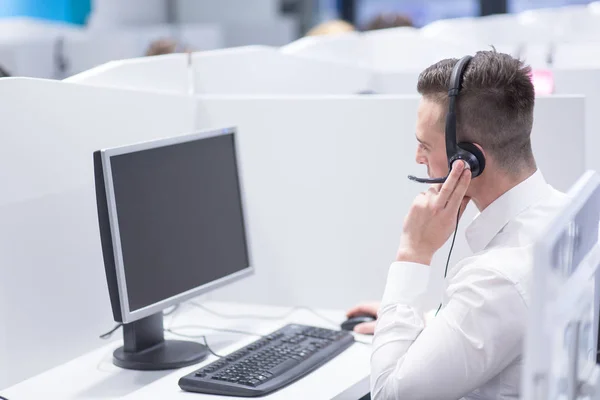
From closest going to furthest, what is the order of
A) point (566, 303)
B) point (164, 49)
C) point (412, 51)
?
point (566, 303)
point (164, 49)
point (412, 51)

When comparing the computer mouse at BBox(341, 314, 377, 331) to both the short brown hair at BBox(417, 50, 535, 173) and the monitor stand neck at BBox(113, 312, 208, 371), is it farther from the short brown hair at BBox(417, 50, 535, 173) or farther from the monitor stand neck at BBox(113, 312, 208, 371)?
the short brown hair at BBox(417, 50, 535, 173)

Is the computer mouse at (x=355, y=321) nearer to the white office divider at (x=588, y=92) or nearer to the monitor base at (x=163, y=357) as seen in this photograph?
the monitor base at (x=163, y=357)

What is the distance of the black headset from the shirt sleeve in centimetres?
18

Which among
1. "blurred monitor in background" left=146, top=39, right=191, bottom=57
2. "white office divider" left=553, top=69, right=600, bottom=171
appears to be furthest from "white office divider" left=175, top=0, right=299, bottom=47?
"white office divider" left=553, top=69, right=600, bottom=171

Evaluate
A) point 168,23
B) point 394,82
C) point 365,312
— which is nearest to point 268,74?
point 394,82

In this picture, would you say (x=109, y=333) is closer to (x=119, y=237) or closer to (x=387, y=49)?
(x=119, y=237)

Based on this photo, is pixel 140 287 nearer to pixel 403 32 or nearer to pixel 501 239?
pixel 501 239

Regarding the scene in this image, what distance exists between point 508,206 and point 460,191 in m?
0.08

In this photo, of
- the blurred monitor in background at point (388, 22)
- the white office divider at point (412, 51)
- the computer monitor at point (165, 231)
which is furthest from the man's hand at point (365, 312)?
the blurred monitor in background at point (388, 22)

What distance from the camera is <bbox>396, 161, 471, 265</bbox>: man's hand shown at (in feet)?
5.18

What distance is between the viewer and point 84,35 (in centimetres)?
585

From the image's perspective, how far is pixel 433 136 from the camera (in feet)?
5.15

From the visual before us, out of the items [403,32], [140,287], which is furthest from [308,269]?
[403,32]

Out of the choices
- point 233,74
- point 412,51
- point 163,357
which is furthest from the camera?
point 412,51
